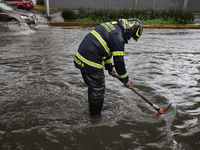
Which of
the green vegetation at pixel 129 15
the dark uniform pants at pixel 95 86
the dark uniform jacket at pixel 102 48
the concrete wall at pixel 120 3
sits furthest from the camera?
the concrete wall at pixel 120 3

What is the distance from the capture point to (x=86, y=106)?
3.43 m

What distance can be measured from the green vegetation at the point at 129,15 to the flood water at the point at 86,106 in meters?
7.39

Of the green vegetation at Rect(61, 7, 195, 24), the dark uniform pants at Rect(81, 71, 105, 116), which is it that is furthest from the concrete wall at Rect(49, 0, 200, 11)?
the dark uniform pants at Rect(81, 71, 105, 116)

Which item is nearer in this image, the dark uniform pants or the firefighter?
the firefighter

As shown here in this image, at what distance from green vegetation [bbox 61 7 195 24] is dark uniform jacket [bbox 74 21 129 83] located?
10.5 meters

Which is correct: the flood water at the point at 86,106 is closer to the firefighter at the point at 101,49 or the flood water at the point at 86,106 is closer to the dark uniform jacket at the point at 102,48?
the firefighter at the point at 101,49

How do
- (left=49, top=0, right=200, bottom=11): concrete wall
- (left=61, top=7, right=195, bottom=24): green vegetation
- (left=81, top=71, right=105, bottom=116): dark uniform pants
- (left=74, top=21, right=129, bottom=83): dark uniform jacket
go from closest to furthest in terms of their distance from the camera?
(left=74, top=21, right=129, bottom=83): dark uniform jacket, (left=81, top=71, right=105, bottom=116): dark uniform pants, (left=61, top=7, right=195, bottom=24): green vegetation, (left=49, top=0, right=200, bottom=11): concrete wall

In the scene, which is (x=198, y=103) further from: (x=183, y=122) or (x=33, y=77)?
→ (x=33, y=77)

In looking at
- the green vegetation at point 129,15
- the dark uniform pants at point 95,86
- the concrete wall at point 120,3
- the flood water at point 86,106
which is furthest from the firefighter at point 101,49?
the concrete wall at point 120,3

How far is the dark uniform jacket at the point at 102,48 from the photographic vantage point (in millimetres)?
2559

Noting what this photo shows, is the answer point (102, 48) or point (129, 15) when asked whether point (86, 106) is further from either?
point (129, 15)

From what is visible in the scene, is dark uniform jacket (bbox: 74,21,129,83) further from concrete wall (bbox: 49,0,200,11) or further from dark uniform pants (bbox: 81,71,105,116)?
concrete wall (bbox: 49,0,200,11)

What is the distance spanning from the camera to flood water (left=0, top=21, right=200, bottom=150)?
260cm

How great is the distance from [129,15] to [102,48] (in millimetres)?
11362
